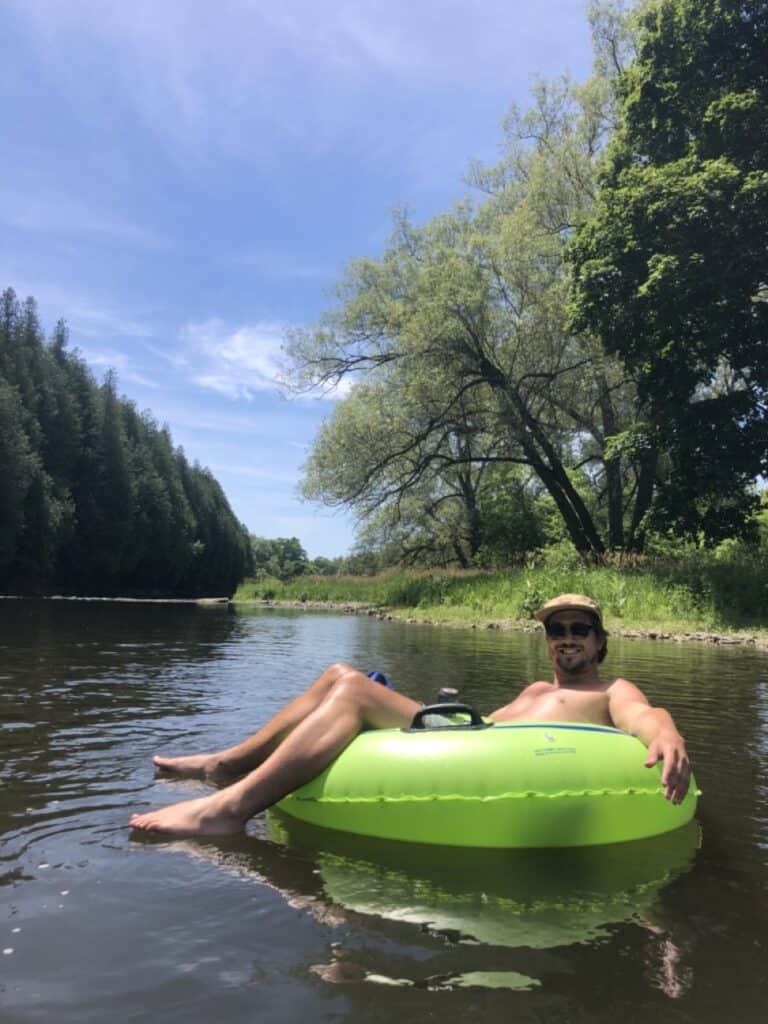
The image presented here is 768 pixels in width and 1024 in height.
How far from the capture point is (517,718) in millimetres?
3859

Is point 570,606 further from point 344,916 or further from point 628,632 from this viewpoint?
point 628,632

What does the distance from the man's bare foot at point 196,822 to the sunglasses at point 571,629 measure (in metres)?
1.72

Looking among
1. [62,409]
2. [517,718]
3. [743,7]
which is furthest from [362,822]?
[62,409]

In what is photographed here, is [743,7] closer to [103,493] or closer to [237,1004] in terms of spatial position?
[237,1004]

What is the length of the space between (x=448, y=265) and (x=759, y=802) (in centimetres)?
1921

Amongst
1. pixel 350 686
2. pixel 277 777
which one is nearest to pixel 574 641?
pixel 350 686

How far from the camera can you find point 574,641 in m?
3.80

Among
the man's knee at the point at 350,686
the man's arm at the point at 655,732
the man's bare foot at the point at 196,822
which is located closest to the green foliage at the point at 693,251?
the man's arm at the point at 655,732

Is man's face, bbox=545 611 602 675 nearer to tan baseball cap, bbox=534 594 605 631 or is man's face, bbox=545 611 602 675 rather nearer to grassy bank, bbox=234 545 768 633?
tan baseball cap, bbox=534 594 605 631

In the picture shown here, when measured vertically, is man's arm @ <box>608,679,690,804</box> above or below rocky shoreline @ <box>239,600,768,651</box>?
above

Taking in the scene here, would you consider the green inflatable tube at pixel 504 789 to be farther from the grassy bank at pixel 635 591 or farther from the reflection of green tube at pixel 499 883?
the grassy bank at pixel 635 591

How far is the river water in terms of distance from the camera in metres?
1.95

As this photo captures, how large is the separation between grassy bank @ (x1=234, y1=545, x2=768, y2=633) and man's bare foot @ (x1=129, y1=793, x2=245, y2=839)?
1224cm

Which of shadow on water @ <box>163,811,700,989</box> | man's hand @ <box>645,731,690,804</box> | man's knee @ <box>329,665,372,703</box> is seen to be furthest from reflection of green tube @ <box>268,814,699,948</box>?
man's knee @ <box>329,665,372,703</box>
